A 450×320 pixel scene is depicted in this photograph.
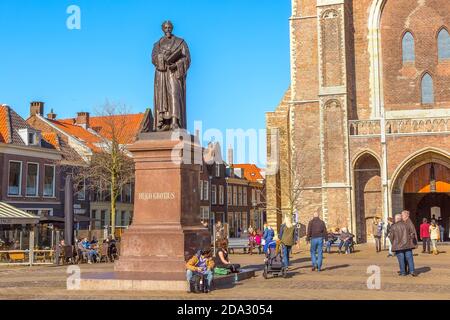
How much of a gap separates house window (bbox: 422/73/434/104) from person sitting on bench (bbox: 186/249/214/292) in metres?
25.0

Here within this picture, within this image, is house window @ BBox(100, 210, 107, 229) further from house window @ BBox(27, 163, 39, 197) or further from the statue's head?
the statue's head

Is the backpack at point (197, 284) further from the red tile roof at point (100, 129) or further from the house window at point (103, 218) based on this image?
the house window at point (103, 218)

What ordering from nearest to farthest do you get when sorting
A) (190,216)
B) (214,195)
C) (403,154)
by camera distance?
(190,216) < (403,154) < (214,195)

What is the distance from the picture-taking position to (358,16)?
106 feet

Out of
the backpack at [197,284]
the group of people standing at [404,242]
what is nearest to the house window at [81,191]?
the group of people standing at [404,242]

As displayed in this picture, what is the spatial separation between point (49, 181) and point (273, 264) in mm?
23015

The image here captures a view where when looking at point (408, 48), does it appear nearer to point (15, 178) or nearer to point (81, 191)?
point (81, 191)

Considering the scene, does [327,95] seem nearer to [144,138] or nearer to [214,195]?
[144,138]

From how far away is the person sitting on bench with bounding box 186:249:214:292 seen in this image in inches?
389

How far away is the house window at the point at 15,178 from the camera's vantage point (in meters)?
29.8

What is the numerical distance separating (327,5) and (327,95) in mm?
4966

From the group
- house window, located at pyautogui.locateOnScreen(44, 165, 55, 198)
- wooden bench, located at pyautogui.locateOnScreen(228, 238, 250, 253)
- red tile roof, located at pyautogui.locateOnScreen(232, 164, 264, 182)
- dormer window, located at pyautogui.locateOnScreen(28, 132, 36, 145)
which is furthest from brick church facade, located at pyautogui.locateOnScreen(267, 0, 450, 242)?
red tile roof, located at pyautogui.locateOnScreen(232, 164, 264, 182)

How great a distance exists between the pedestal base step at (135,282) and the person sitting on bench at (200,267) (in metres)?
0.23
